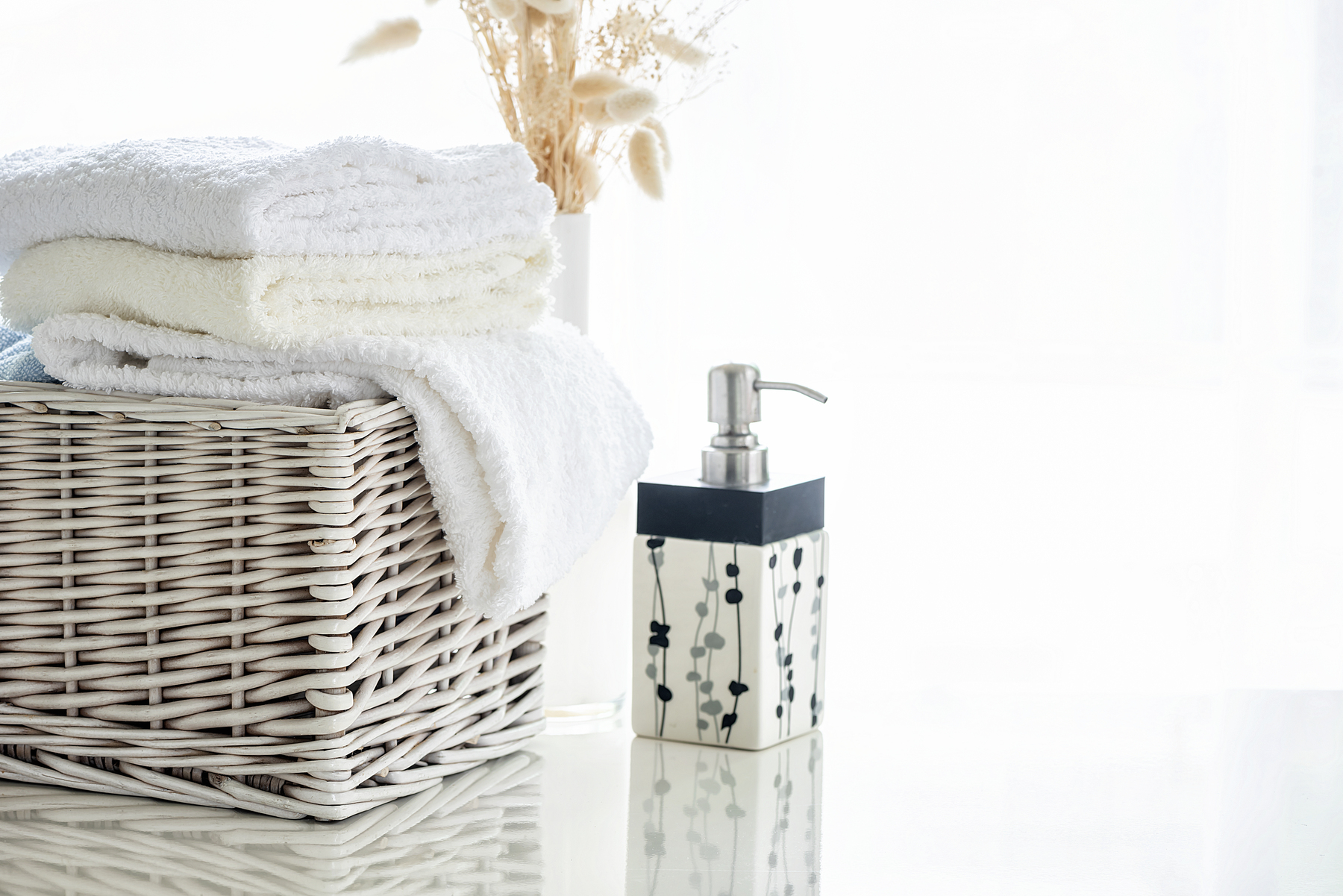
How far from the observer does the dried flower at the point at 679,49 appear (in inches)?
33.7

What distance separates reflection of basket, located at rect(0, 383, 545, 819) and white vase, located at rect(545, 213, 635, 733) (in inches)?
5.4

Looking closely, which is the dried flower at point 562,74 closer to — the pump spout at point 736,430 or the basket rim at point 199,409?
the pump spout at point 736,430

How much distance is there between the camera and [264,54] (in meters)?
1.23

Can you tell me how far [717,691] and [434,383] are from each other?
0.26 meters

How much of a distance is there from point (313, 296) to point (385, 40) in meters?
0.32

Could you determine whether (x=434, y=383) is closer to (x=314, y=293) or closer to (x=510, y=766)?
(x=314, y=293)

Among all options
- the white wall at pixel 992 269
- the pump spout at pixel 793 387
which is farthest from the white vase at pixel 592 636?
the white wall at pixel 992 269

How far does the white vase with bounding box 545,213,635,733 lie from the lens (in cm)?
79

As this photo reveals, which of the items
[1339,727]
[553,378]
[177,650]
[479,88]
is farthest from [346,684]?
[479,88]

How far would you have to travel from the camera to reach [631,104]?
2.55 ft

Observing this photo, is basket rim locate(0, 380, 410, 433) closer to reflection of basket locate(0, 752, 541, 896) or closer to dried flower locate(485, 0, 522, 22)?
reflection of basket locate(0, 752, 541, 896)

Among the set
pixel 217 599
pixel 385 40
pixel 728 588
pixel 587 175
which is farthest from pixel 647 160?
pixel 217 599

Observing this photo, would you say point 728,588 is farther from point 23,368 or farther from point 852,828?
point 23,368

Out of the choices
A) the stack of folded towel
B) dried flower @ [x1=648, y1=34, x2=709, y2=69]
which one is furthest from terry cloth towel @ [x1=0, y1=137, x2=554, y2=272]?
dried flower @ [x1=648, y1=34, x2=709, y2=69]
